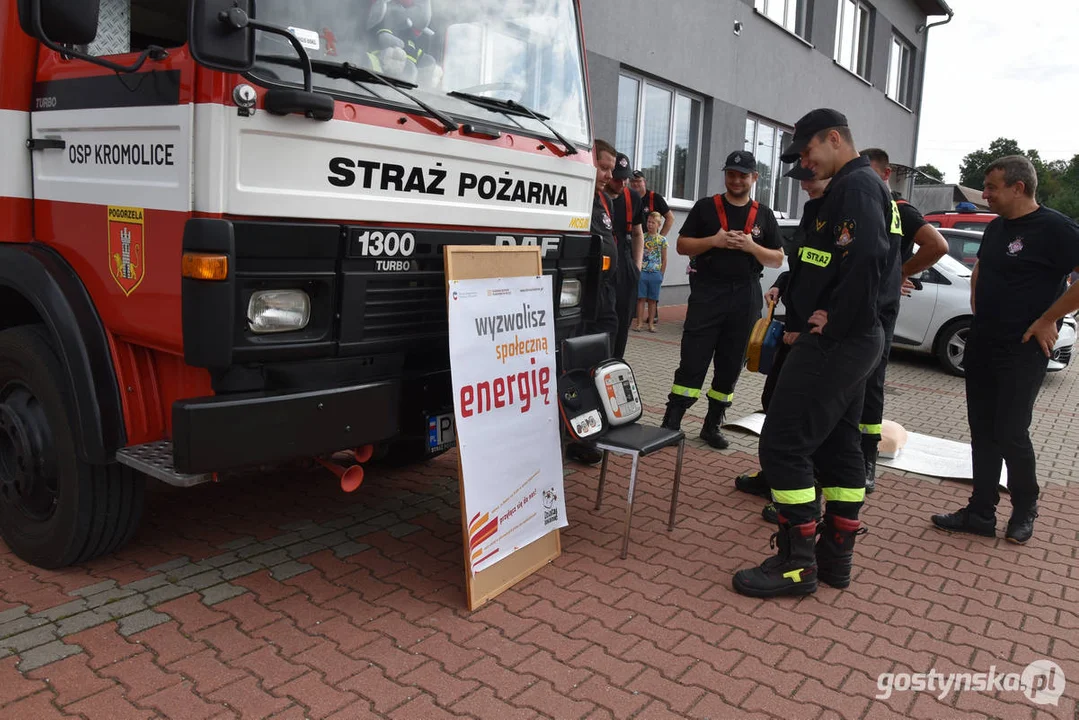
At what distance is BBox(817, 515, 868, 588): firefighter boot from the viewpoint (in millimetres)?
3697

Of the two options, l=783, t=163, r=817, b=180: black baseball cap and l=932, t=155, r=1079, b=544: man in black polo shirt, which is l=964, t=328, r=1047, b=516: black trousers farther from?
l=783, t=163, r=817, b=180: black baseball cap

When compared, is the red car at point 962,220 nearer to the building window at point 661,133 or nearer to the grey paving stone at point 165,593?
the building window at point 661,133

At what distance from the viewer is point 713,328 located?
5441 mm

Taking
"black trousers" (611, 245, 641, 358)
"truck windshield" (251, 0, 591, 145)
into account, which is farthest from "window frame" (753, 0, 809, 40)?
"truck windshield" (251, 0, 591, 145)

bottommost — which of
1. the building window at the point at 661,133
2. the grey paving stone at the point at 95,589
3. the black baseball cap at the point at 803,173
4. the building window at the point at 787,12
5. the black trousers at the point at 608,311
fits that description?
the grey paving stone at the point at 95,589

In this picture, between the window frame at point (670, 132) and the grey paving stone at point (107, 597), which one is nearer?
the grey paving stone at point (107, 597)

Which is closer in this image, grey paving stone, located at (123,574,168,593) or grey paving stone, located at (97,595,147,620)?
grey paving stone, located at (97,595,147,620)

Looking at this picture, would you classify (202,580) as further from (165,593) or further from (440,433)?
(440,433)

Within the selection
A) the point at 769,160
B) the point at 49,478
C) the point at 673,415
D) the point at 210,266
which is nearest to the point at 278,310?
the point at 210,266

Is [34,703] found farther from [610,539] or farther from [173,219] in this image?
[610,539]

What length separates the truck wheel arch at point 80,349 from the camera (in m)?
3.07

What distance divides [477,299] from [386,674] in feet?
4.70

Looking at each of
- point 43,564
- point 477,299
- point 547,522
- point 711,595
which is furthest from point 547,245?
point 43,564

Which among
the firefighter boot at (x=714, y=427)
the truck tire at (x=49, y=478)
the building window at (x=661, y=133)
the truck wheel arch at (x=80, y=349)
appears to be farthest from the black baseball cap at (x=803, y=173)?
the building window at (x=661, y=133)
